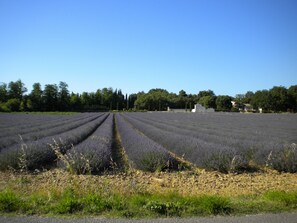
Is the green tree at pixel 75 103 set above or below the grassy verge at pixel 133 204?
above

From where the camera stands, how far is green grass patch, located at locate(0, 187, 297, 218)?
4.38 meters

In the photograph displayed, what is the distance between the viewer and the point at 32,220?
4.05 metres

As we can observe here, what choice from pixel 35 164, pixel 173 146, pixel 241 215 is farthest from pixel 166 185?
pixel 173 146

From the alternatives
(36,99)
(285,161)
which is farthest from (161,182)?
(36,99)

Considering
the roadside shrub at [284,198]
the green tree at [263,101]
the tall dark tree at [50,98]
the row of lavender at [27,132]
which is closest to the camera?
the roadside shrub at [284,198]

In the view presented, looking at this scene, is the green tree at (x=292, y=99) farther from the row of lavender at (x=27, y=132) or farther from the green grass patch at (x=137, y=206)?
the green grass patch at (x=137, y=206)

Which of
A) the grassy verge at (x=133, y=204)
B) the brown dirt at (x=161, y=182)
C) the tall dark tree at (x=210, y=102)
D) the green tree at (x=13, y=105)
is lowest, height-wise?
the brown dirt at (x=161, y=182)

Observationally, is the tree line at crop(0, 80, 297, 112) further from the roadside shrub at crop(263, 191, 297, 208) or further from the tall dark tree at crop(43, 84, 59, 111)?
the roadside shrub at crop(263, 191, 297, 208)

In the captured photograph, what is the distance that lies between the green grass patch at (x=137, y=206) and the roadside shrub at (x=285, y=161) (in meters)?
3.67

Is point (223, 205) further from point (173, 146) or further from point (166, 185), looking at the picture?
point (173, 146)

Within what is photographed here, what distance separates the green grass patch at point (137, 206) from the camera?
438 cm

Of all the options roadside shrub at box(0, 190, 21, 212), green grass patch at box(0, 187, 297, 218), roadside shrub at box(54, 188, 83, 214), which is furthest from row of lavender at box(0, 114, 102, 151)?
roadside shrub at box(54, 188, 83, 214)

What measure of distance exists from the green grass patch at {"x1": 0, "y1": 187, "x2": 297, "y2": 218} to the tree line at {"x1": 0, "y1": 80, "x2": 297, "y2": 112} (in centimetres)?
7615

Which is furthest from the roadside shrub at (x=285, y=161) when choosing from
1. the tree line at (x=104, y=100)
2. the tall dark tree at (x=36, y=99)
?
the tall dark tree at (x=36, y=99)
